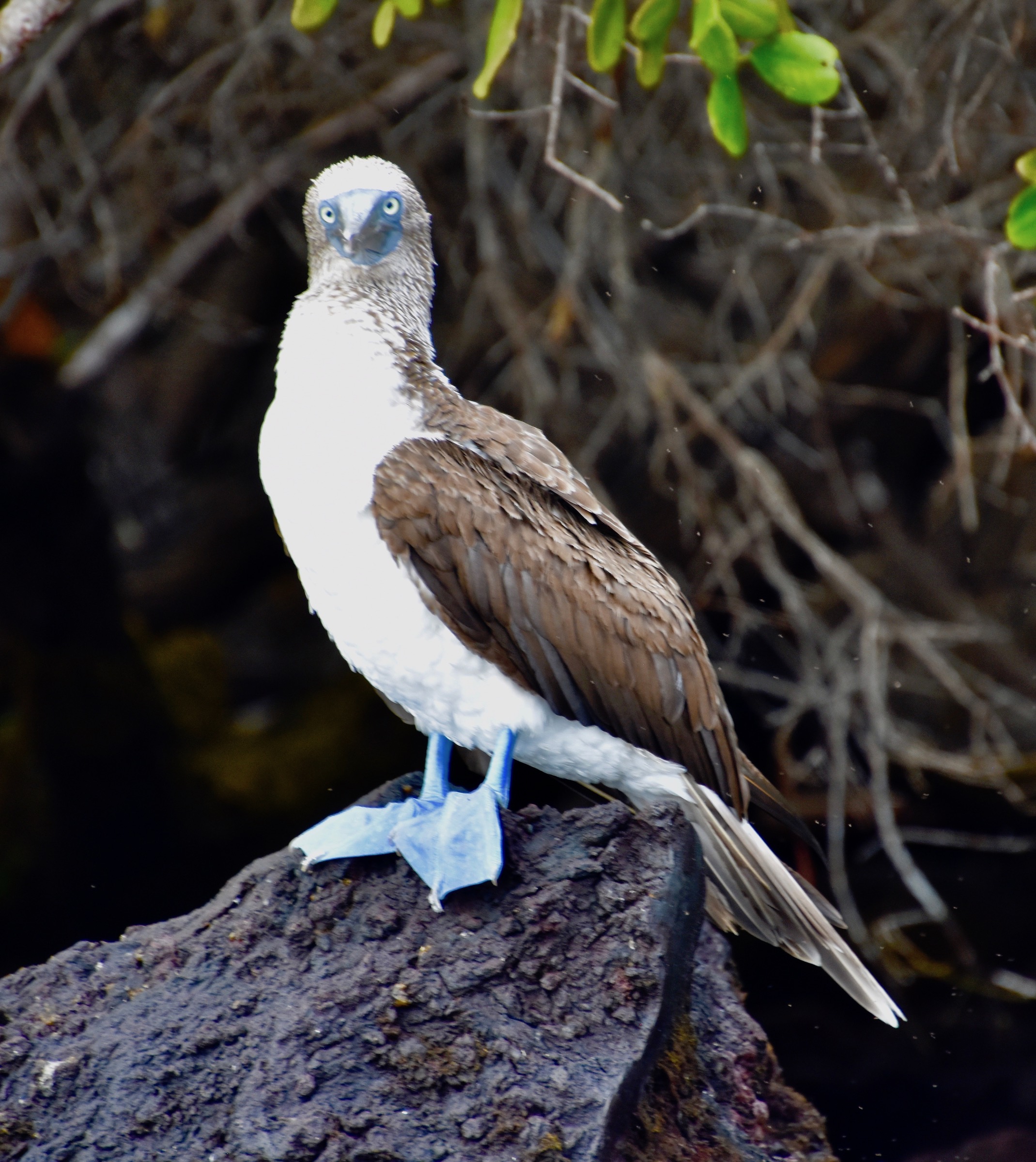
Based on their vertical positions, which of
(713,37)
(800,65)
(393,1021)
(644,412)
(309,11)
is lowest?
(644,412)

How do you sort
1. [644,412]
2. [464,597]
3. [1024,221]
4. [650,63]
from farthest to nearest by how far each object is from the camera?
[644,412] < [650,63] < [464,597] < [1024,221]

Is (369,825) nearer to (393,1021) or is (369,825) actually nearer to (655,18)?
(393,1021)

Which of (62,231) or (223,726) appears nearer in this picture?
(62,231)

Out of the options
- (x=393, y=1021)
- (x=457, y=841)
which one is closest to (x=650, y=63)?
(x=457, y=841)

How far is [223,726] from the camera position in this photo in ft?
19.7

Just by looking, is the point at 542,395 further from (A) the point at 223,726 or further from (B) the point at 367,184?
(A) the point at 223,726

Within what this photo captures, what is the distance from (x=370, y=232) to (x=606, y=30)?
0.62m

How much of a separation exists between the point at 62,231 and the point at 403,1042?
3.38 meters

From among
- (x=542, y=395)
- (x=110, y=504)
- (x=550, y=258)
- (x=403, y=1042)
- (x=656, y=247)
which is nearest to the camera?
(x=403, y=1042)

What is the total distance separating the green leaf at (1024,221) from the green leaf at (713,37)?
0.60 m

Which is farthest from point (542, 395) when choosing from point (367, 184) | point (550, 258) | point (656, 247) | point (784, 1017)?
point (784, 1017)

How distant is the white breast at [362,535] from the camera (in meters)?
2.46

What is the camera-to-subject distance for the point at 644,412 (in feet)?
15.1

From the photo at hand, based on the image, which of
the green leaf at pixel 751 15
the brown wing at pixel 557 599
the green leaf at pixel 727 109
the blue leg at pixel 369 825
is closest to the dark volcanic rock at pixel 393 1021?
the blue leg at pixel 369 825
